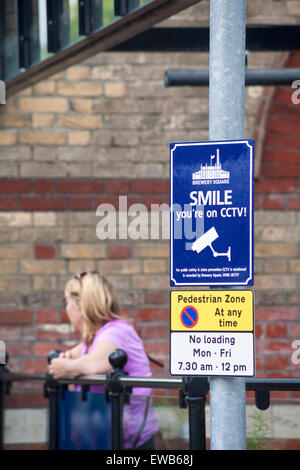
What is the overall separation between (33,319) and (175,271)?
4.19 meters

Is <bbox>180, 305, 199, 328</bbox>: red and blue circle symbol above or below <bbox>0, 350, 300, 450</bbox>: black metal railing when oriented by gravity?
above

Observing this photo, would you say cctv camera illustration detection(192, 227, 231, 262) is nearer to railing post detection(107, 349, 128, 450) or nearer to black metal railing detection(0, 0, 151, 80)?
railing post detection(107, 349, 128, 450)

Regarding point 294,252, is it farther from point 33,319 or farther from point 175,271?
point 175,271

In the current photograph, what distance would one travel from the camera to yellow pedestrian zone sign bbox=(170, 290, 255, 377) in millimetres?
3098

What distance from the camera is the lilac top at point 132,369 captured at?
4.65m

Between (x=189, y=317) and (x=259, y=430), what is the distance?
4.11ft

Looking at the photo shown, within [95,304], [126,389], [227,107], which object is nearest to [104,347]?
[95,304]

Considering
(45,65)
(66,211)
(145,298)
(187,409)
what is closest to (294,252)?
(145,298)

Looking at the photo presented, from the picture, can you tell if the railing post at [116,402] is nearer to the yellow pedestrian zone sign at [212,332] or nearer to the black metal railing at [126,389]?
the black metal railing at [126,389]

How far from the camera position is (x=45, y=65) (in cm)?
566

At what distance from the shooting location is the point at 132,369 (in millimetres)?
5156

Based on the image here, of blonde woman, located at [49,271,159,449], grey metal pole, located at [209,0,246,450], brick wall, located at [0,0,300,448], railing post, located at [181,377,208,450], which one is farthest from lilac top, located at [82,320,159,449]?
brick wall, located at [0,0,300,448]

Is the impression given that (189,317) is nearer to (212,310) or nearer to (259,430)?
(212,310)

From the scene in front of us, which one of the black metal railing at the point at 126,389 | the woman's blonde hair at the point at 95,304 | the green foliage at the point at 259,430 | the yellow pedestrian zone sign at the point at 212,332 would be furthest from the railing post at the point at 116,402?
the yellow pedestrian zone sign at the point at 212,332
